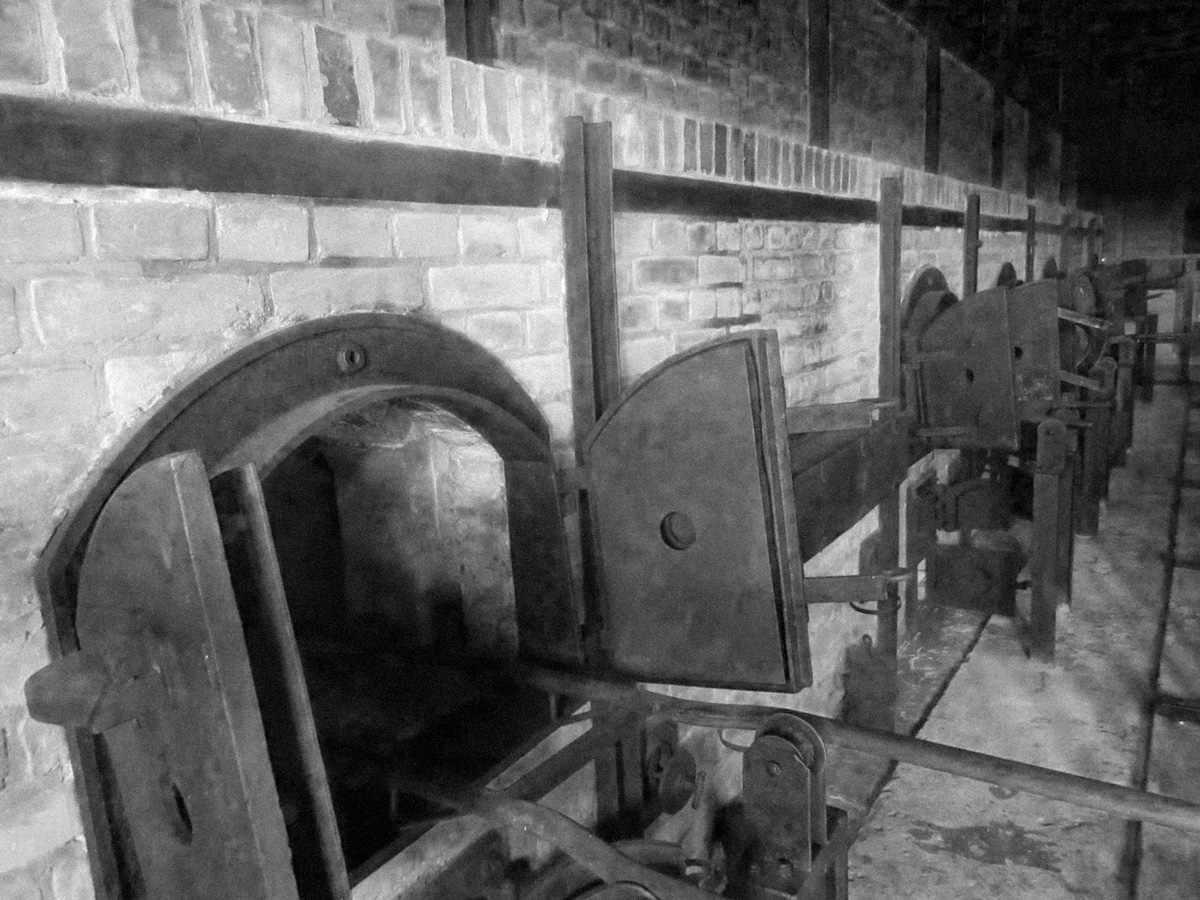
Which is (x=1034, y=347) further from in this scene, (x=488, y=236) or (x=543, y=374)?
(x=488, y=236)

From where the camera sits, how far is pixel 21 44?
100 centimetres

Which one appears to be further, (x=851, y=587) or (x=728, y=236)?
(x=728, y=236)

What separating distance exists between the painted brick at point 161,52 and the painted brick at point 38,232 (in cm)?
18

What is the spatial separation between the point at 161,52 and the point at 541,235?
80 cm

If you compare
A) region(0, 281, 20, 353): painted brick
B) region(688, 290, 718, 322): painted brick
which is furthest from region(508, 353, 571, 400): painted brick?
region(0, 281, 20, 353): painted brick

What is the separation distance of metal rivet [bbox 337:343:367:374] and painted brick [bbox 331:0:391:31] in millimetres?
923

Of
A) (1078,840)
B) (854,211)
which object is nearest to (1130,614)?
(1078,840)

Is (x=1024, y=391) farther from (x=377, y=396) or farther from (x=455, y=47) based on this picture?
(x=377, y=396)

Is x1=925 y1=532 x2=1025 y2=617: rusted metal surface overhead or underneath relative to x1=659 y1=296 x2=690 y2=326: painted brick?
underneath

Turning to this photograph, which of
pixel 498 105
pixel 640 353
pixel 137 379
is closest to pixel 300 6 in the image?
pixel 498 105

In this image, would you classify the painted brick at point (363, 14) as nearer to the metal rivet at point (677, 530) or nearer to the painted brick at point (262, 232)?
the painted brick at point (262, 232)

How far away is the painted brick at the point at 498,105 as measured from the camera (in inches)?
64.1

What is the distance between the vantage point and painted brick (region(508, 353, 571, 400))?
1823mm

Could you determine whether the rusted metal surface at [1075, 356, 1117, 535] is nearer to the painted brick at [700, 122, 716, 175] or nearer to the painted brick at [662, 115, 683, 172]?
the painted brick at [700, 122, 716, 175]
